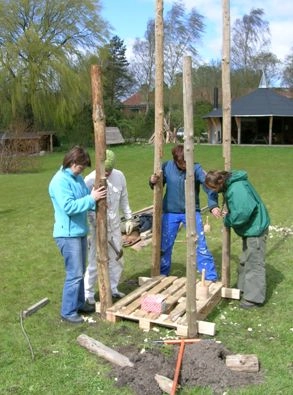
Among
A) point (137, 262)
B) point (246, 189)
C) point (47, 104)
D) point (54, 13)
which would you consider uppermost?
point (54, 13)

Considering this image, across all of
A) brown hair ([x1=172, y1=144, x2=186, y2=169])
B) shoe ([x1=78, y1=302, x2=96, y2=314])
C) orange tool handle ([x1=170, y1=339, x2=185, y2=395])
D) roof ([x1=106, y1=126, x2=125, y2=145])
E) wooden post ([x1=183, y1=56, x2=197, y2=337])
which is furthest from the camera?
roof ([x1=106, y1=126, x2=125, y2=145])

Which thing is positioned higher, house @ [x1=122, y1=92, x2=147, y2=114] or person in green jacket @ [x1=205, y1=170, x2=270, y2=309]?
house @ [x1=122, y1=92, x2=147, y2=114]

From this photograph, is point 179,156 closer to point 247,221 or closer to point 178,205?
point 178,205

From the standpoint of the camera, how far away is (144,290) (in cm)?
619

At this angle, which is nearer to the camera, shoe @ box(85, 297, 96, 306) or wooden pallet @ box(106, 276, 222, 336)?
wooden pallet @ box(106, 276, 222, 336)

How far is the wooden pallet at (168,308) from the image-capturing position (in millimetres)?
5204

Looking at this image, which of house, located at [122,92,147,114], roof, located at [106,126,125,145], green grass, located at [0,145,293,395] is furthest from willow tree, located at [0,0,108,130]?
green grass, located at [0,145,293,395]

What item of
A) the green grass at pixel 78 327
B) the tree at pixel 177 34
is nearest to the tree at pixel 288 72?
the tree at pixel 177 34

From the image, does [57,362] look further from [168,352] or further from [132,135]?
[132,135]

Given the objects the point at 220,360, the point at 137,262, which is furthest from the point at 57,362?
the point at 137,262

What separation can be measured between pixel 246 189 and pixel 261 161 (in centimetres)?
2314

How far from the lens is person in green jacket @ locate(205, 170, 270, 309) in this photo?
572 centimetres

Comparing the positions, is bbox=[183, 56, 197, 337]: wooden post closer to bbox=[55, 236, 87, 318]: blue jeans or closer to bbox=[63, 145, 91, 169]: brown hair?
bbox=[63, 145, 91, 169]: brown hair

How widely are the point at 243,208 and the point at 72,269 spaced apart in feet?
6.71
